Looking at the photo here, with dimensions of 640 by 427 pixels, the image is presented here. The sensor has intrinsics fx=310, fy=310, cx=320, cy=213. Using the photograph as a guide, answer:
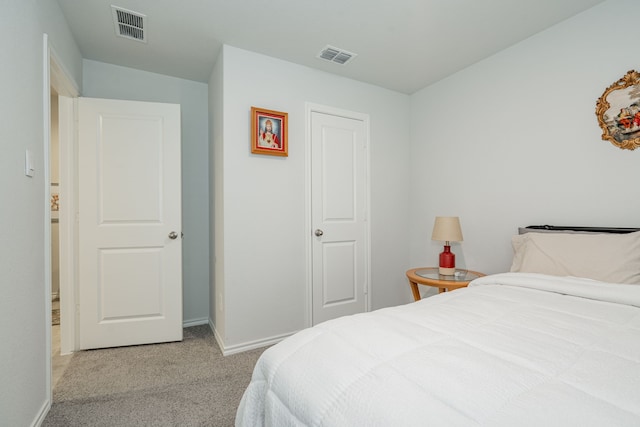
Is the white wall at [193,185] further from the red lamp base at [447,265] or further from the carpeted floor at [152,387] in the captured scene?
the red lamp base at [447,265]

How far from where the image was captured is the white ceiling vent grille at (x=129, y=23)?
206cm

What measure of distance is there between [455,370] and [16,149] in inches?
77.3

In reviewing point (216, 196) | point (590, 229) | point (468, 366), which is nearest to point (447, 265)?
point (590, 229)

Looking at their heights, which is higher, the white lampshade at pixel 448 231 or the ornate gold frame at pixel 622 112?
the ornate gold frame at pixel 622 112

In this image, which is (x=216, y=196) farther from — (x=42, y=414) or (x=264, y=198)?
(x=42, y=414)

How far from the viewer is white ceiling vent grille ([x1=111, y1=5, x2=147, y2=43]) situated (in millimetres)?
2061

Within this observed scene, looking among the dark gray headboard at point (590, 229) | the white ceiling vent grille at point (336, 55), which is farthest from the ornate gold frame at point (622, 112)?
the white ceiling vent grille at point (336, 55)

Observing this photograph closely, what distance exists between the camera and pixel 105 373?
213 centimetres

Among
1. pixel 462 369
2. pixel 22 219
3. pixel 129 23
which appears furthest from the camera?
pixel 129 23

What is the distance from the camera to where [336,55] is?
262 cm

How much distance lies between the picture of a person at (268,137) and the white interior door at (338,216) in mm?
394

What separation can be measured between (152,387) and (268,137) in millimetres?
1935

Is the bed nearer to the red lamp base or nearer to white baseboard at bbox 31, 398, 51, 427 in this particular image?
the red lamp base

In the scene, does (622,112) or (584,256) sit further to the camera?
(622,112)
